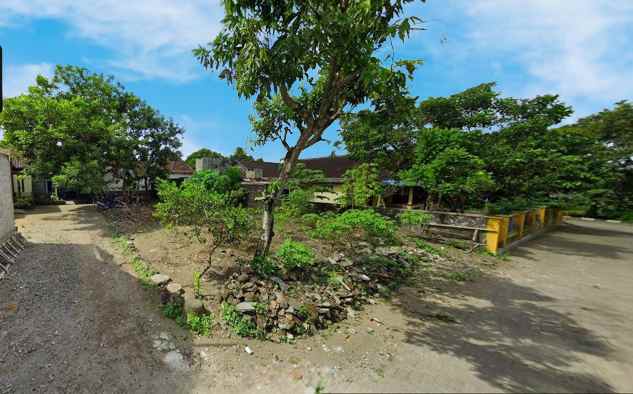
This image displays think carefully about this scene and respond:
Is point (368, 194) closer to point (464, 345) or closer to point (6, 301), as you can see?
point (464, 345)

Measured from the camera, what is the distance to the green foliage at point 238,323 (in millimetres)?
3986

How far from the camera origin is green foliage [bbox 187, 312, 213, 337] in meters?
3.97

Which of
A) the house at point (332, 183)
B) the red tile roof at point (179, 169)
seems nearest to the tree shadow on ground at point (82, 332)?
the house at point (332, 183)

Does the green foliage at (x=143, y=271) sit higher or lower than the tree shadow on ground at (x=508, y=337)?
higher

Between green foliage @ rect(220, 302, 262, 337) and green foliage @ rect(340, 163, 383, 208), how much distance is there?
8.05 m

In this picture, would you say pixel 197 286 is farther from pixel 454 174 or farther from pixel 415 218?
pixel 454 174

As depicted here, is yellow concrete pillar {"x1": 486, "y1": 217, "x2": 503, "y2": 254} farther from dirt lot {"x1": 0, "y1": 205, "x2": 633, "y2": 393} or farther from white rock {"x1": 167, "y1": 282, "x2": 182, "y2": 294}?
white rock {"x1": 167, "y1": 282, "x2": 182, "y2": 294}

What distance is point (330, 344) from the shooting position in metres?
3.88

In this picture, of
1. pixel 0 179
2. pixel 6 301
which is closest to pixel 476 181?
pixel 6 301

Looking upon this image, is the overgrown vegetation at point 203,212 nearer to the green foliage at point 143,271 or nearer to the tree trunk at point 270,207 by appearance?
the tree trunk at point 270,207

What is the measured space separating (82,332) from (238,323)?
7.54 feet

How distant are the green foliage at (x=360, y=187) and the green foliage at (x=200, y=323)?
27.4 feet

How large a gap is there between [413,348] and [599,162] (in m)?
20.2

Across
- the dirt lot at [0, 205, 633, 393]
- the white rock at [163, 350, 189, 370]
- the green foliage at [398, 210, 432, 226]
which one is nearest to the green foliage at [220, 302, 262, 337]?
the dirt lot at [0, 205, 633, 393]
